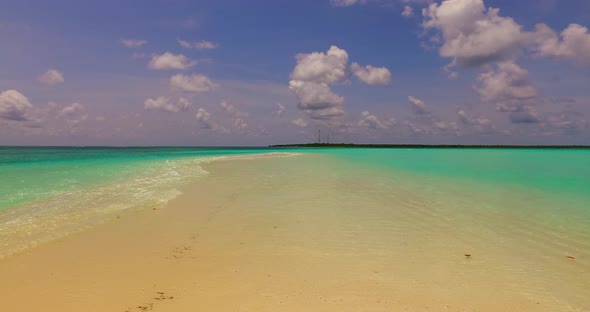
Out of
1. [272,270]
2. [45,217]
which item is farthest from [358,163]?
[272,270]

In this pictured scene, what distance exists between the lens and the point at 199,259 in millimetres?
5234

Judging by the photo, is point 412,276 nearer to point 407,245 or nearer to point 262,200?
point 407,245

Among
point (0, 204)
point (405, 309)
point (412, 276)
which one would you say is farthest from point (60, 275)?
point (0, 204)

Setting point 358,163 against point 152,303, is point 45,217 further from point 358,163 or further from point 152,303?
point 358,163

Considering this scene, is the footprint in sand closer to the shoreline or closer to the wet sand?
the wet sand

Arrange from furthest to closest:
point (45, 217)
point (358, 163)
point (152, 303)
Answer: point (358, 163) → point (45, 217) → point (152, 303)

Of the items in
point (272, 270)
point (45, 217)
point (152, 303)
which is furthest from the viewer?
point (45, 217)

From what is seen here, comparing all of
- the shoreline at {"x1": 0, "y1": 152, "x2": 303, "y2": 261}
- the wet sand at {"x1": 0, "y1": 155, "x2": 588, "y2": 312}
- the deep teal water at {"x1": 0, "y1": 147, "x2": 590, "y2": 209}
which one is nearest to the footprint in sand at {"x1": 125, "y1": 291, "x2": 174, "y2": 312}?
the wet sand at {"x1": 0, "y1": 155, "x2": 588, "y2": 312}

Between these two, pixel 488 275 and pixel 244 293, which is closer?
pixel 244 293

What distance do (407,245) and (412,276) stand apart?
1474 mm

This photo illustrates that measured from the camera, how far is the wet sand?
381cm

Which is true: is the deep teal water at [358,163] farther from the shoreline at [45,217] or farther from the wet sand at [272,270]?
the wet sand at [272,270]

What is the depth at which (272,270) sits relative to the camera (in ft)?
15.7

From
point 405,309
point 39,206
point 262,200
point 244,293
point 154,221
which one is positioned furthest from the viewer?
point 262,200
